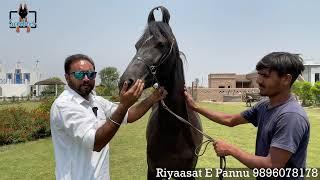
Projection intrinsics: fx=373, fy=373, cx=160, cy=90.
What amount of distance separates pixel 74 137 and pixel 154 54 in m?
1.01

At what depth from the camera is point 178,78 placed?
359 centimetres

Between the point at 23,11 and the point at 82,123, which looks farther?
the point at 23,11

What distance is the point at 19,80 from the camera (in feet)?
254

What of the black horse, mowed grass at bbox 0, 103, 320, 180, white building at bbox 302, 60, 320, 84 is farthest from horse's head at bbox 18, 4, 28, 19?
white building at bbox 302, 60, 320, 84

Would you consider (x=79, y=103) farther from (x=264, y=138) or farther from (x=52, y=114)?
(x=264, y=138)

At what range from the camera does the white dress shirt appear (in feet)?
8.34

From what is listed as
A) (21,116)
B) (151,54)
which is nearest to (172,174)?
(151,54)

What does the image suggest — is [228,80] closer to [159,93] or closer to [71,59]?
[159,93]

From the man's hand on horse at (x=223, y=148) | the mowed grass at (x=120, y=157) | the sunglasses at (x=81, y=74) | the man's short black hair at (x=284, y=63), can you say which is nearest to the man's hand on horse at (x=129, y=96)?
the sunglasses at (x=81, y=74)

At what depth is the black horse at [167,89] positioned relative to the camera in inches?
120

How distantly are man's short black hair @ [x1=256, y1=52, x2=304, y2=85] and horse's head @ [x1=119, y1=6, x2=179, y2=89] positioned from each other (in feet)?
3.10

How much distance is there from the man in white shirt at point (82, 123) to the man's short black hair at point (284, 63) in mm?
880

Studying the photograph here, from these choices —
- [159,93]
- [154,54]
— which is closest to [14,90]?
[159,93]

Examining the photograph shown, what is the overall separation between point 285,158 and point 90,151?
1327mm
